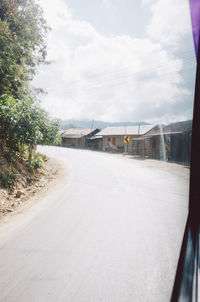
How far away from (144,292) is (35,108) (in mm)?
5576

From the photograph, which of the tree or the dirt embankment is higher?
the tree

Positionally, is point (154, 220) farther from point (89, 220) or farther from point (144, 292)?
point (144, 292)

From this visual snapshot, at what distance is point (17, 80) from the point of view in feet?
19.2

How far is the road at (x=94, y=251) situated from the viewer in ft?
4.41

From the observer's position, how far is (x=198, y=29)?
3.45ft

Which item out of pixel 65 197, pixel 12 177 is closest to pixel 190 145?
pixel 65 197

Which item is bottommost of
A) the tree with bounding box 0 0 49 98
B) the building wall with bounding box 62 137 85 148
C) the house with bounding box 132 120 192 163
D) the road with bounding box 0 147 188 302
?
the road with bounding box 0 147 188 302

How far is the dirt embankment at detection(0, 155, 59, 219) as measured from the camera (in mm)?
3442

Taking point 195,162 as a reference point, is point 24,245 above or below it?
below

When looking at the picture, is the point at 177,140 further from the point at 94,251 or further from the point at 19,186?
the point at 19,186

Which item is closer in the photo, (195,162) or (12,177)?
(195,162)

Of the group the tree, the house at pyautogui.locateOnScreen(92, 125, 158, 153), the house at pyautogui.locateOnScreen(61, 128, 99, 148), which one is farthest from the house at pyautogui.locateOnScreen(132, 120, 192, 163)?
the house at pyautogui.locateOnScreen(61, 128, 99, 148)

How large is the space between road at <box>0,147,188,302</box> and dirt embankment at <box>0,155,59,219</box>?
538 mm

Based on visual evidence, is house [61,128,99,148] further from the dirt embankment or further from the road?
the road
